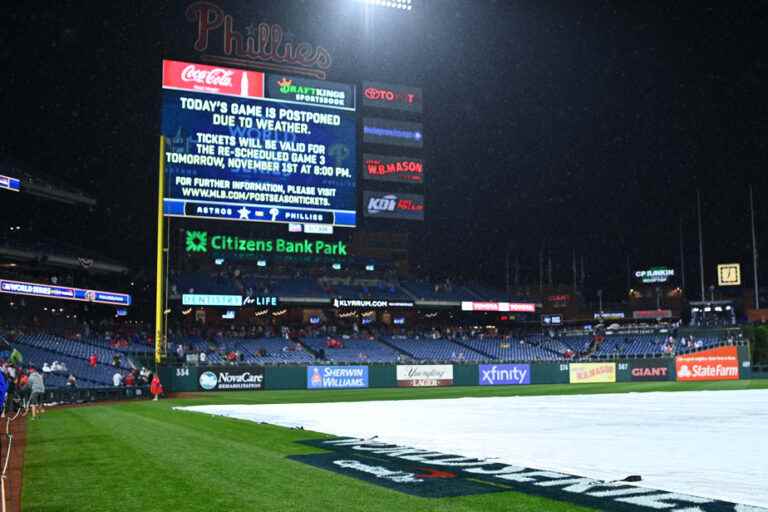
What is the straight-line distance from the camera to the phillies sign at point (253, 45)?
46.5m

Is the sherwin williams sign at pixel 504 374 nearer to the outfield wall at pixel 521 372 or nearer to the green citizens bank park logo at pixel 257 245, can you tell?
the outfield wall at pixel 521 372

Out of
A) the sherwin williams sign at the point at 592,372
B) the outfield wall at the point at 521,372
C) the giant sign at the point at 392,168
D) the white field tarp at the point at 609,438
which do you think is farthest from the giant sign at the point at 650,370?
the white field tarp at the point at 609,438

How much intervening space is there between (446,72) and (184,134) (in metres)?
25.1

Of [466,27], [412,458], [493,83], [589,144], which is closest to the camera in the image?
[412,458]

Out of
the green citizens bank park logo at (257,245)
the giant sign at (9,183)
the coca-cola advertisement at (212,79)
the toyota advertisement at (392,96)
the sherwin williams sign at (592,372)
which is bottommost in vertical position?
the sherwin williams sign at (592,372)

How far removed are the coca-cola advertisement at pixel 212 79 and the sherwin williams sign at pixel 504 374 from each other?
22.9m

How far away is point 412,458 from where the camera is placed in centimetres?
940

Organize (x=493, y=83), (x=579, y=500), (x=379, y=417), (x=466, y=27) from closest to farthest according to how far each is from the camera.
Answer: (x=579, y=500) < (x=379, y=417) < (x=466, y=27) < (x=493, y=83)

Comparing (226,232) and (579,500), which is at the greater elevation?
(226,232)

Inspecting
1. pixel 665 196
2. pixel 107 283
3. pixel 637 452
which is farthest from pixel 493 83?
pixel 637 452

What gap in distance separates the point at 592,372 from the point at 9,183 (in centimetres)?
3647

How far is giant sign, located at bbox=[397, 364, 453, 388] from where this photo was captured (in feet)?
147

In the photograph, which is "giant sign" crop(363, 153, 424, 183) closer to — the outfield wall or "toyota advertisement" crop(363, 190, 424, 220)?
"toyota advertisement" crop(363, 190, 424, 220)

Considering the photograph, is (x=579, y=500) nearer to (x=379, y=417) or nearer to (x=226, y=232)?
(x=379, y=417)
